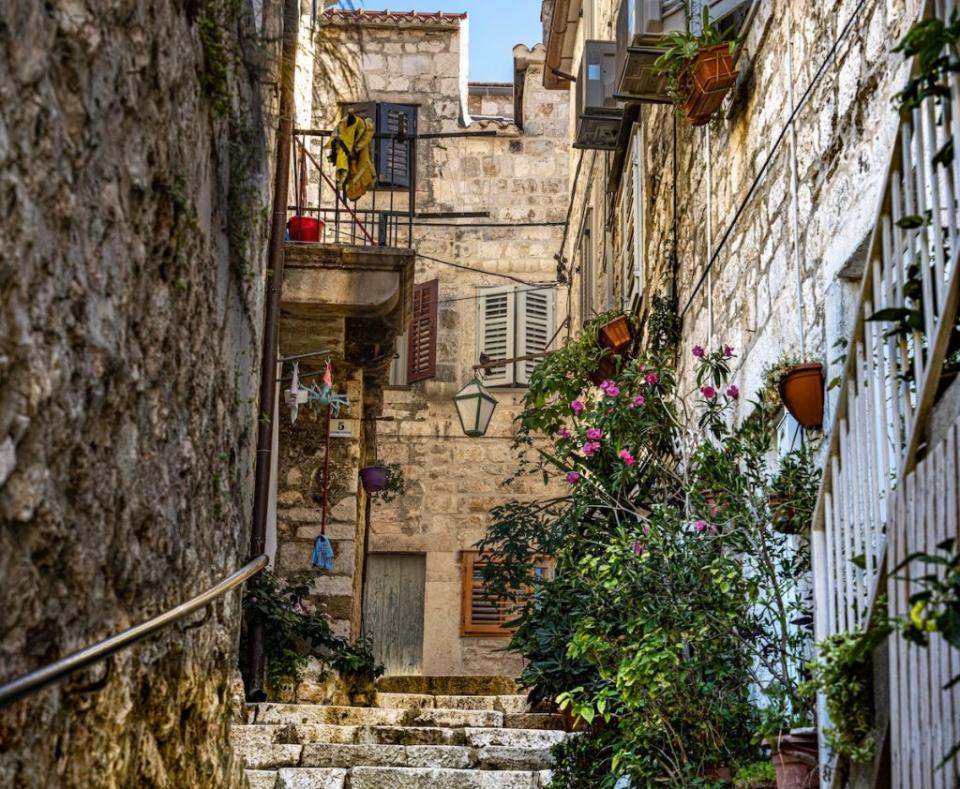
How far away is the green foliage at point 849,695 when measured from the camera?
12.1ft

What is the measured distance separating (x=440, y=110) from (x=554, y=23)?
300 cm

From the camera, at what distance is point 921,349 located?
3.49 meters

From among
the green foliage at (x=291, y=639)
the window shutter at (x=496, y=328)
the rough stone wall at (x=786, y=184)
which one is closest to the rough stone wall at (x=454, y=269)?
the window shutter at (x=496, y=328)

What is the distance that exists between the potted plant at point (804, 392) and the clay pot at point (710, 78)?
2.12 m

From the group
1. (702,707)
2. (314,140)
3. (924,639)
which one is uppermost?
(314,140)

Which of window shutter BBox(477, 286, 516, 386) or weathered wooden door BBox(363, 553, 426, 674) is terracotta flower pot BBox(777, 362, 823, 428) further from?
window shutter BBox(477, 286, 516, 386)

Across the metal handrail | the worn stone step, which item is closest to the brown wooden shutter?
the worn stone step

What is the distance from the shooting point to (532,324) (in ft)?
56.1

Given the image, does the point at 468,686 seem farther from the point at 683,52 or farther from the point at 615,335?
the point at 683,52

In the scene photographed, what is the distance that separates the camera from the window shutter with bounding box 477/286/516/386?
55.2ft

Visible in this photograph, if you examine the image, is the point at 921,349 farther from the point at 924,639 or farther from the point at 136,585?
the point at 136,585

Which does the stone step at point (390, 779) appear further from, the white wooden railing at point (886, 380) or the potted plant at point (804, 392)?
the white wooden railing at point (886, 380)

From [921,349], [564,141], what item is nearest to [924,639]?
[921,349]

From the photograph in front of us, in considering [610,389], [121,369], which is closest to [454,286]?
[610,389]
